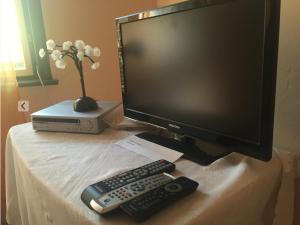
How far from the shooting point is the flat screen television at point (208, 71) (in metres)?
0.64

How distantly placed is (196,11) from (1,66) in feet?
3.58

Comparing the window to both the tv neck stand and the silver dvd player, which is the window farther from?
the tv neck stand

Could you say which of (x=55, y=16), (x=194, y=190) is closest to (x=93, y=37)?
(x=55, y=16)

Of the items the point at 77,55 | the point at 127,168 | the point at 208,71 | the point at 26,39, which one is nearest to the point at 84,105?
the point at 77,55

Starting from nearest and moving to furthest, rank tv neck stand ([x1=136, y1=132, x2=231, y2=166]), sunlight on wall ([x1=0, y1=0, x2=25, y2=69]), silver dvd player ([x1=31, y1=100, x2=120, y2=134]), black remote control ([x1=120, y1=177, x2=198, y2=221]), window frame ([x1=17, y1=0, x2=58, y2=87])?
black remote control ([x1=120, y1=177, x2=198, y2=221]) → tv neck stand ([x1=136, y1=132, x2=231, y2=166]) → silver dvd player ([x1=31, y1=100, x2=120, y2=134]) → sunlight on wall ([x1=0, y1=0, x2=25, y2=69]) → window frame ([x1=17, y1=0, x2=58, y2=87])

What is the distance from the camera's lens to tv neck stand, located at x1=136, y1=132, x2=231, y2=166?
79cm

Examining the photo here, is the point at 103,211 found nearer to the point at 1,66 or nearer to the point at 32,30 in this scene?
the point at 1,66

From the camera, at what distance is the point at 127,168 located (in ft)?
2.54

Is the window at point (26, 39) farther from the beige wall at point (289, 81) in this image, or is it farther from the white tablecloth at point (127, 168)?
the beige wall at point (289, 81)

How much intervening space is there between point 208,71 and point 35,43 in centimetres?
116

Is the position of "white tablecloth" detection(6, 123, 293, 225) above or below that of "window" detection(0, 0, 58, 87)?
below

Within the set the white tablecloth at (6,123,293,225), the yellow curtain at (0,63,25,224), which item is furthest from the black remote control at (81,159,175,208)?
the yellow curtain at (0,63,25,224)

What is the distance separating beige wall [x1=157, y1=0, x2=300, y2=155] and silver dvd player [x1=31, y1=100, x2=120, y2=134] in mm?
605

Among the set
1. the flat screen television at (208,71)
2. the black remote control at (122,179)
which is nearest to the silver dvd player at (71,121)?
the flat screen television at (208,71)
